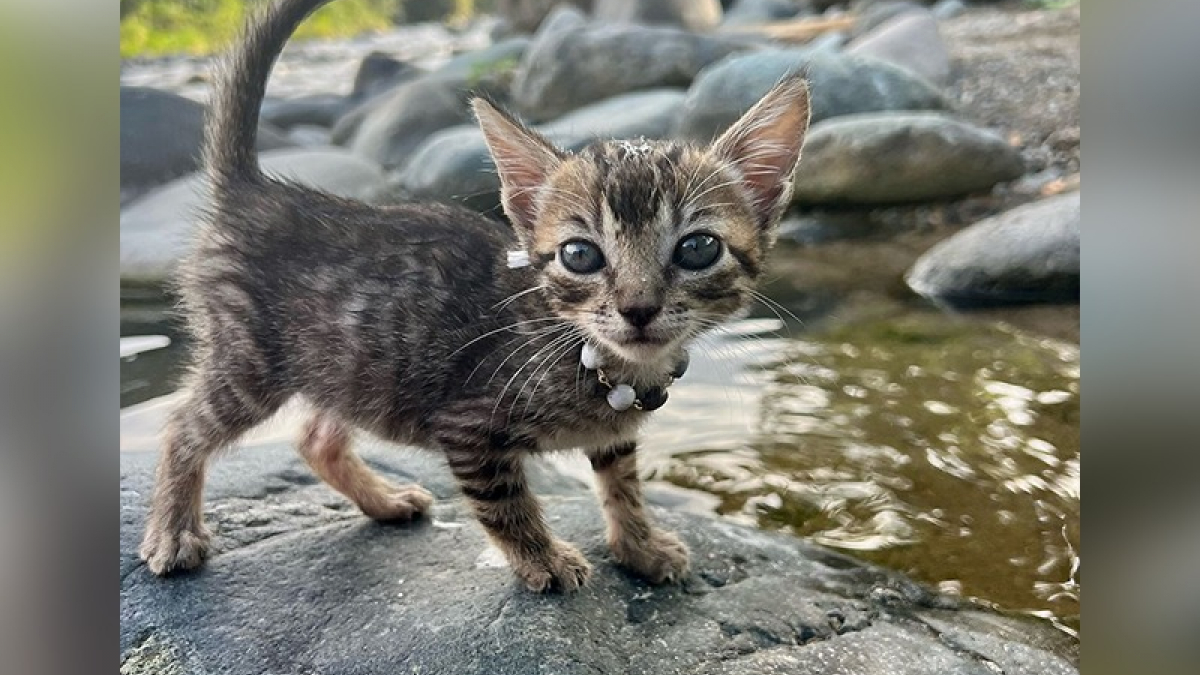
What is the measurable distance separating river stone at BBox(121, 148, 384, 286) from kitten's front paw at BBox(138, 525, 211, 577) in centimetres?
35

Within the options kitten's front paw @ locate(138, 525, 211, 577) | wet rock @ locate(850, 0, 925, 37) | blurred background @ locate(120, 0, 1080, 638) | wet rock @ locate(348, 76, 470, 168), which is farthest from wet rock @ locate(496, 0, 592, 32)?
kitten's front paw @ locate(138, 525, 211, 577)

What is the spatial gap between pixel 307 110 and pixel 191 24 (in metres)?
0.20

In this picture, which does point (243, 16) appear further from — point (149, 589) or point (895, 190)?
point (895, 190)

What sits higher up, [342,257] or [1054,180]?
[1054,180]

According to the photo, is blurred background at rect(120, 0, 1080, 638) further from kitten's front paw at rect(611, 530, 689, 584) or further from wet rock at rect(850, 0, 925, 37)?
kitten's front paw at rect(611, 530, 689, 584)

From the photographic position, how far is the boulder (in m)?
1.59

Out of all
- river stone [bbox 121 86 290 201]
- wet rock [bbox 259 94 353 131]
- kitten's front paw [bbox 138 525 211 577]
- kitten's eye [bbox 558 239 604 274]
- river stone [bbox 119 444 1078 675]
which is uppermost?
wet rock [bbox 259 94 353 131]

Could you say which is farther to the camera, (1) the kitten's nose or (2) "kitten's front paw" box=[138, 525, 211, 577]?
(2) "kitten's front paw" box=[138, 525, 211, 577]

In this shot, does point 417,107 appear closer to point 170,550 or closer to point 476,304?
point 476,304

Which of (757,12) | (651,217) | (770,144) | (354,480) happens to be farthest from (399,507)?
(757,12)
